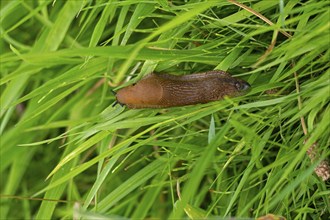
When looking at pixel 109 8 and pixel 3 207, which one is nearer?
pixel 109 8

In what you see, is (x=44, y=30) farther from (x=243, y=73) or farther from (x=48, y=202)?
(x=243, y=73)

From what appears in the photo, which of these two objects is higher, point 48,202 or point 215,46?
point 215,46

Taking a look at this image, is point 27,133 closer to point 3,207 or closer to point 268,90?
point 3,207

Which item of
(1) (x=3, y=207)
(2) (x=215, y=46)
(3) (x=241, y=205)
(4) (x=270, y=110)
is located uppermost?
(2) (x=215, y=46)

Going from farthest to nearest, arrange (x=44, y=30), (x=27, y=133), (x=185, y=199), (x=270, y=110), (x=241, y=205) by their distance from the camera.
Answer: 1. (x=27, y=133)
2. (x=44, y=30)
3. (x=241, y=205)
4. (x=270, y=110)
5. (x=185, y=199)

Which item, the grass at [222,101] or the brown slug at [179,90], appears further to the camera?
the brown slug at [179,90]

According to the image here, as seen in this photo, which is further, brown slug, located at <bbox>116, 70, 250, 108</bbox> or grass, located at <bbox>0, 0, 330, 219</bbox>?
brown slug, located at <bbox>116, 70, 250, 108</bbox>

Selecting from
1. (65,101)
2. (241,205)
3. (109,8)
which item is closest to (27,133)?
(65,101)

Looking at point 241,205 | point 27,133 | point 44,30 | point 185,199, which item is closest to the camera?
point 185,199
